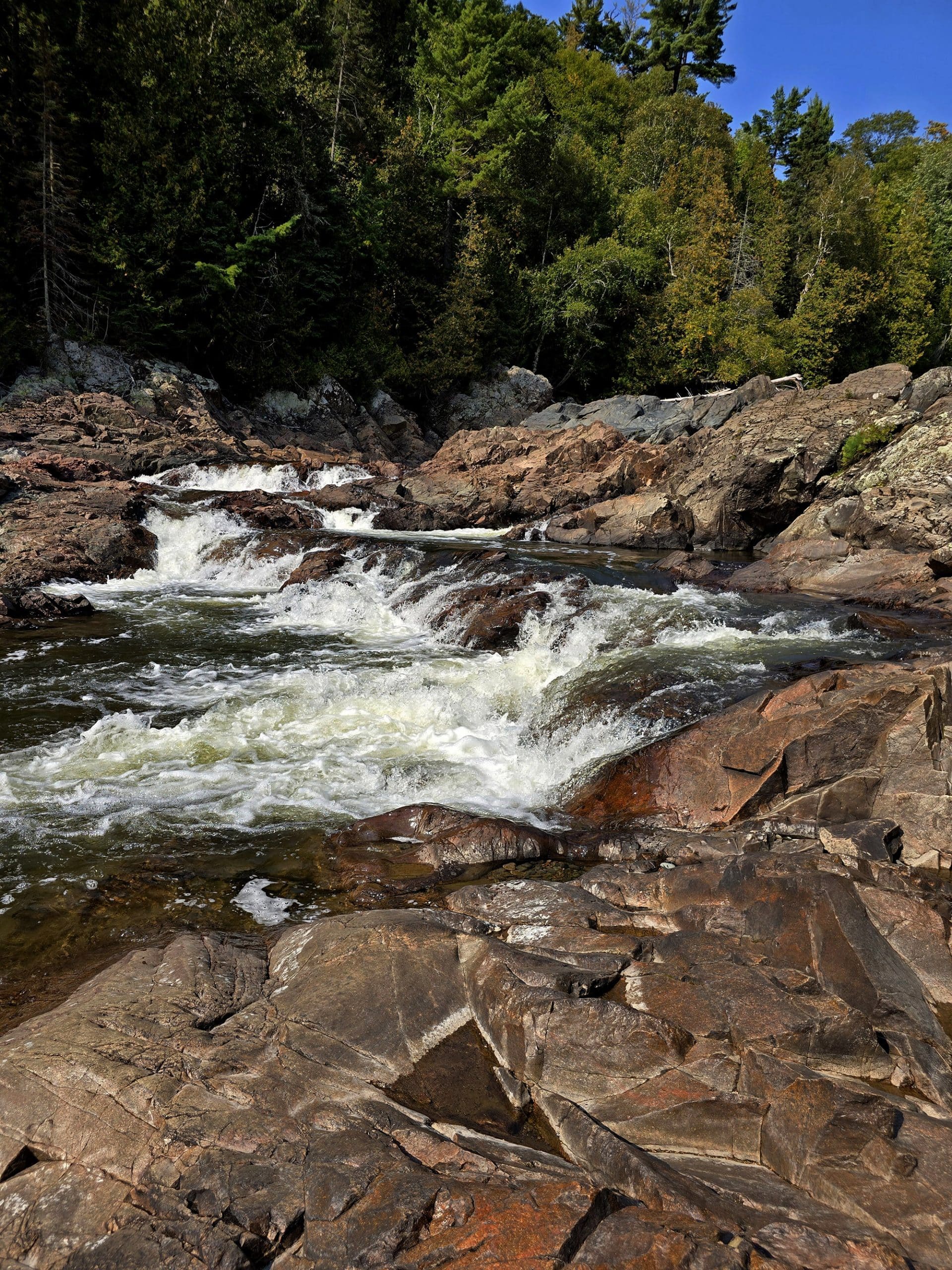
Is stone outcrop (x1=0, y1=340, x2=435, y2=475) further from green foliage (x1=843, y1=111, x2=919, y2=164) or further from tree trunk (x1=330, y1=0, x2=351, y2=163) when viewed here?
green foliage (x1=843, y1=111, x2=919, y2=164)

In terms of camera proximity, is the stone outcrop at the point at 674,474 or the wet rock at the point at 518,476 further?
the wet rock at the point at 518,476

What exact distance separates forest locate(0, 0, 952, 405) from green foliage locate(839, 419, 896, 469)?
16.1m

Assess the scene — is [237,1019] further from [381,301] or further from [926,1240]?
[381,301]

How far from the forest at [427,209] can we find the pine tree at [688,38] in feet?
0.54

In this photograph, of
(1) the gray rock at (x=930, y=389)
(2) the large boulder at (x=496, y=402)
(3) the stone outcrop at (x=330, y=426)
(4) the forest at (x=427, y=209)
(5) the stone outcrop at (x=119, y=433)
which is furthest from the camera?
(2) the large boulder at (x=496, y=402)

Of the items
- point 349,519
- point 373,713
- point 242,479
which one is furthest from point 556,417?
point 373,713

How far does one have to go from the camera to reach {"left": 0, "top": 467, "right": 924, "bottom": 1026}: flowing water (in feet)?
15.6

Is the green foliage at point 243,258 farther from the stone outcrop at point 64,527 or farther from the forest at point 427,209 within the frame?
the stone outcrop at point 64,527

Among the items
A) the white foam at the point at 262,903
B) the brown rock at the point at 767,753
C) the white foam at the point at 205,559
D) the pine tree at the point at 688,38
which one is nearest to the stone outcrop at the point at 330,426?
the white foam at the point at 205,559

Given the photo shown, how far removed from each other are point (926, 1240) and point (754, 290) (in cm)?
3524

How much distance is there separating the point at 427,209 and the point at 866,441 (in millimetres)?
23259

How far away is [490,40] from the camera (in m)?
32.1

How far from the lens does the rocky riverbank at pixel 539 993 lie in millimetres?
2146

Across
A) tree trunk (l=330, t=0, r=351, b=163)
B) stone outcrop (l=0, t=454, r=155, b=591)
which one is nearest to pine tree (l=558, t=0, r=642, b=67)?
tree trunk (l=330, t=0, r=351, b=163)
